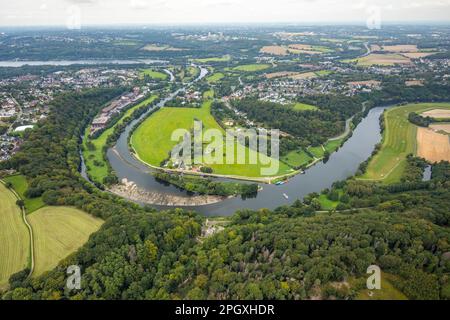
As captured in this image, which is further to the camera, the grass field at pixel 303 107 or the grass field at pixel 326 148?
the grass field at pixel 303 107

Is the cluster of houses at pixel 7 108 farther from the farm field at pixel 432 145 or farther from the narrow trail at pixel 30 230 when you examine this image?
the farm field at pixel 432 145

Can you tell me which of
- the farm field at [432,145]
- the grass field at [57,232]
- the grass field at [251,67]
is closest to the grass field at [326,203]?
the farm field at [432,145]

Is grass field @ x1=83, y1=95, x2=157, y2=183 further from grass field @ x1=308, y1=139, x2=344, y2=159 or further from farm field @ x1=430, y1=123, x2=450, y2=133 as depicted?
farm field @ x1=430, y1=123, x2=450, y2=133

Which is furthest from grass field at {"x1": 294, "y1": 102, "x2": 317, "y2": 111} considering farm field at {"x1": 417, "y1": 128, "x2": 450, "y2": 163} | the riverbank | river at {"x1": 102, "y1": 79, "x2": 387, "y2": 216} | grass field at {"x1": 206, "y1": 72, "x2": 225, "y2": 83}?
the riverbank

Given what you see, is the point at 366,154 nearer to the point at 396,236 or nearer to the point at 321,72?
the point at 396,236

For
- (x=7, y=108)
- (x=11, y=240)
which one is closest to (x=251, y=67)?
(x=7, y=108)

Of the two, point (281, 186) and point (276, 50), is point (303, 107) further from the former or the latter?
point (276, 50)
